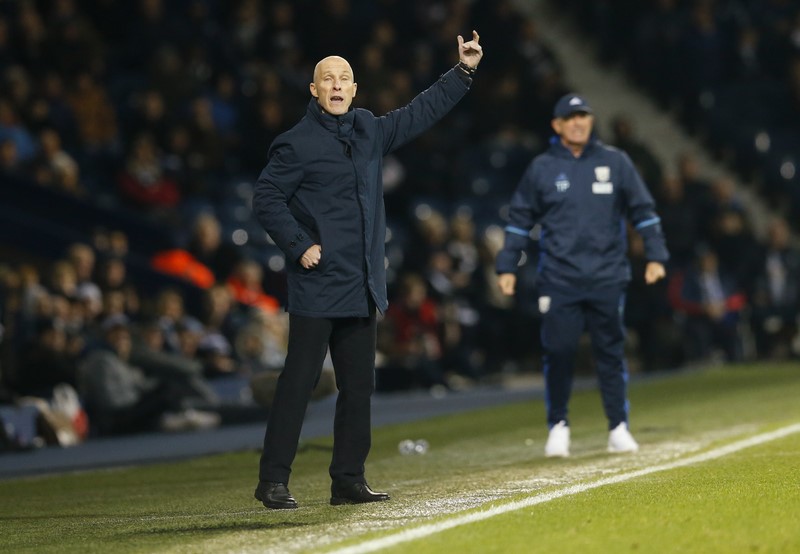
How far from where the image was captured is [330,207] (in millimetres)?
7070

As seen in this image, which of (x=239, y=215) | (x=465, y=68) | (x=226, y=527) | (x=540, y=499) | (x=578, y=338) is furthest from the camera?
(x=239, y=215)

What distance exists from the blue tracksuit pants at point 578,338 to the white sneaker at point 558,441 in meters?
0.05

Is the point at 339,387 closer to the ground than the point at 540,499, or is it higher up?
higher up

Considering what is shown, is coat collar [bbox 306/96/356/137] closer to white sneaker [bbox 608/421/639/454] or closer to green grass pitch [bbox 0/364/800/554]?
green grass pitch [bbox 0/364/800/554]

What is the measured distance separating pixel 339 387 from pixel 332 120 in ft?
3.91

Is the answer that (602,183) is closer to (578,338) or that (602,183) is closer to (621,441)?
(578,338)

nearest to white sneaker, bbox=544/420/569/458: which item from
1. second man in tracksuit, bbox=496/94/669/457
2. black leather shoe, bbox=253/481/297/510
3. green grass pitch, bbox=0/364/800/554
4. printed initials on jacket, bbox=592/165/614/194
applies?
second man in tracksuit, bbox=496/94/669/457

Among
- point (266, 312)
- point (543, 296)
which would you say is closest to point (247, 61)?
point (266, 312)

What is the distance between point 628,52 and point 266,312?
11.3 m

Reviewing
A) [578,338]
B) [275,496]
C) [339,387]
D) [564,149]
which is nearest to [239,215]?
[564,149]

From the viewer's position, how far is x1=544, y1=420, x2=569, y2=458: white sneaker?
31.4ft

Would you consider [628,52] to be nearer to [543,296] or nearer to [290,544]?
[543,296]

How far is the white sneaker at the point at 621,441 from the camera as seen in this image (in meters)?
9.62

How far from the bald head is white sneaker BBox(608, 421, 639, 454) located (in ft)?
11.2
